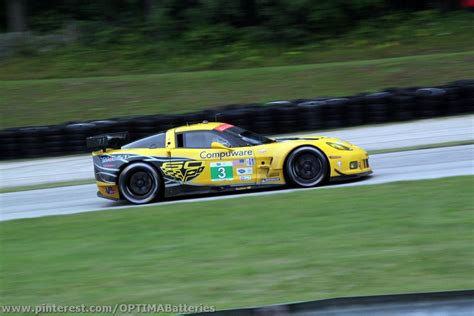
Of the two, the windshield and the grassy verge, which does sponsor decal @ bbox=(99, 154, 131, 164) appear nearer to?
the windshield

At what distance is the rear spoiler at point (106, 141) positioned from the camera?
36.8 feet

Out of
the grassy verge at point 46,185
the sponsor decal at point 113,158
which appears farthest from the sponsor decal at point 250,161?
the grassy verge at point 46,185

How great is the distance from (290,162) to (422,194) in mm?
2376

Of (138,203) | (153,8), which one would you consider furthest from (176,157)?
(153,8)

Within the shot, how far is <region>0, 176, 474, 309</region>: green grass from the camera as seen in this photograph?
576 cm

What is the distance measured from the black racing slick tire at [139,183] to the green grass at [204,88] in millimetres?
9116

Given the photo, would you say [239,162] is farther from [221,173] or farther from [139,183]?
[139,183]

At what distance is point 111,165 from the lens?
1110 centimetres

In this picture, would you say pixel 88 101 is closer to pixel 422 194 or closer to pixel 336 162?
pixel 336 162

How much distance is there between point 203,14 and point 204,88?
11211 millimetres

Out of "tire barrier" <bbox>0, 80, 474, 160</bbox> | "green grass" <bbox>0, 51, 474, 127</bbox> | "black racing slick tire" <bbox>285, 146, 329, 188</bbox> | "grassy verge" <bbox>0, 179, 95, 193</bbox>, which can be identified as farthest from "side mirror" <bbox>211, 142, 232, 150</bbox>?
"green grass" <bbox>0, 51, 474, 127</bbox>

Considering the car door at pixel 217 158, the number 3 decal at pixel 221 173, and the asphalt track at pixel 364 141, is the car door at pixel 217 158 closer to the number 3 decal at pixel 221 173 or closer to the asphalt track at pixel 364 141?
the number 3 decal at pixel 221 173

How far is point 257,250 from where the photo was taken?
6910mm

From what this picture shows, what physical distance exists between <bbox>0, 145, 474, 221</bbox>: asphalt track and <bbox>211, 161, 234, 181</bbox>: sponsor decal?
0.99 ft
